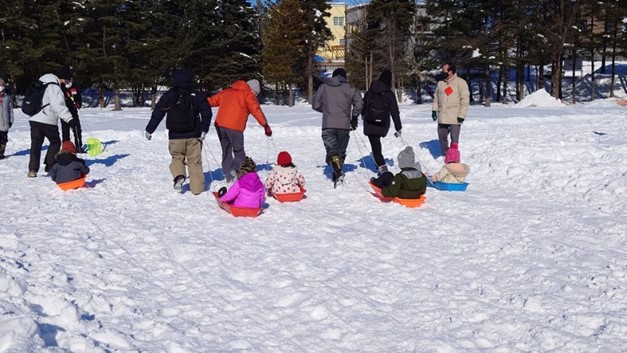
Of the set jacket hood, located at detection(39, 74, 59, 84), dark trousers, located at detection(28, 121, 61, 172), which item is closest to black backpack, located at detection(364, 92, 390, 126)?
jacket hood, located at detection(39, 74, 59, 84)

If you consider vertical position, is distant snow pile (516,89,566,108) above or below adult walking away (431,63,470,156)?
above

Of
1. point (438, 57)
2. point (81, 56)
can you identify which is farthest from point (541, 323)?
point (438, 57)

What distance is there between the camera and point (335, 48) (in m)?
63.2

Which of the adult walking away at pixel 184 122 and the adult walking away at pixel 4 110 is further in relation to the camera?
the adult walking away at pixel 4 110

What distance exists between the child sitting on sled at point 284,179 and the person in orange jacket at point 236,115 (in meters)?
0.89

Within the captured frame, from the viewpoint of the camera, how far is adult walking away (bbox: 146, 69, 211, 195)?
7.94 meters

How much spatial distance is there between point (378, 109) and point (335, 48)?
183 feet

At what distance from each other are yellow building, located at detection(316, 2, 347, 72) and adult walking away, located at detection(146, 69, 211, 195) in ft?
160

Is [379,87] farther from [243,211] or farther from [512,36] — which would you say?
[512,36]

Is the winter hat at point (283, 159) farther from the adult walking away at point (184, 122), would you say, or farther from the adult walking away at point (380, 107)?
the adult walking away at point (380, 107)

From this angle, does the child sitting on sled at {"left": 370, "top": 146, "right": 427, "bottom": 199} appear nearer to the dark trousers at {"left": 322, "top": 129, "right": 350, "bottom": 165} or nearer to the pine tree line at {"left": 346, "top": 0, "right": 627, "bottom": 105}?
the dark trousers at {"left": 322, "top": 129, "right": 350, "bottom": 165}

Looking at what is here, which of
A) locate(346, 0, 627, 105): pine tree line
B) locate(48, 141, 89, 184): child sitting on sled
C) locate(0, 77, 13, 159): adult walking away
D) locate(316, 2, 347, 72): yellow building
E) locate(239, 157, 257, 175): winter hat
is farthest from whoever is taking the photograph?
locate(316, 2, 347, 72): yellow building

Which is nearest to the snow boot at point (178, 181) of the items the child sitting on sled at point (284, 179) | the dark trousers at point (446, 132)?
the child sitting on sled at point (284, 179)

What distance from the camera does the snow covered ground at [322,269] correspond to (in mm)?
3600
